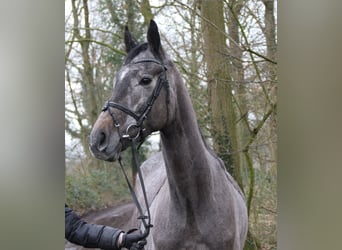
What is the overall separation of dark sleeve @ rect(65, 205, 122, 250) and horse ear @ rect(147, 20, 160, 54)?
61 centimetres

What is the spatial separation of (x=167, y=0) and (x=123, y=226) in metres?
1.65

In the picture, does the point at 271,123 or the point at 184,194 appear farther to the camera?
the point at 271,123

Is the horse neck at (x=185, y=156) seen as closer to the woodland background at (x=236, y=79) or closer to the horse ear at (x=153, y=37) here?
the horse ear at (x=153, y=37)

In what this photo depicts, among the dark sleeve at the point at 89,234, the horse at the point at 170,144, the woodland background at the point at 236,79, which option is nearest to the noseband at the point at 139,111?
the horse at the point at 170,144

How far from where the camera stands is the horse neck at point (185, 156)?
142 centimetres

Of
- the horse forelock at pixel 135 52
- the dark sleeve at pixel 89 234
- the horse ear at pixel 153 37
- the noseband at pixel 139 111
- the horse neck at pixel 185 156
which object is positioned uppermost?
the horse ear at pixel 153 37

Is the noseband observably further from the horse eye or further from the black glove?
the black glove

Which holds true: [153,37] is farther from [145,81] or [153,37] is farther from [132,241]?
[132,241]

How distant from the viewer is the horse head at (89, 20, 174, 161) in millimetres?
1265

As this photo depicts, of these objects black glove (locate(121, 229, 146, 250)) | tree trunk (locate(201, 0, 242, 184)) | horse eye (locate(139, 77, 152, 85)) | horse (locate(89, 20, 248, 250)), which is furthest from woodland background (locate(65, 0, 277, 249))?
black glove (locate(121, 229, 146, 250))

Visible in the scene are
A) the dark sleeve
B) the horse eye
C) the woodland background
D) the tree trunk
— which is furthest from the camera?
the tree trunk
